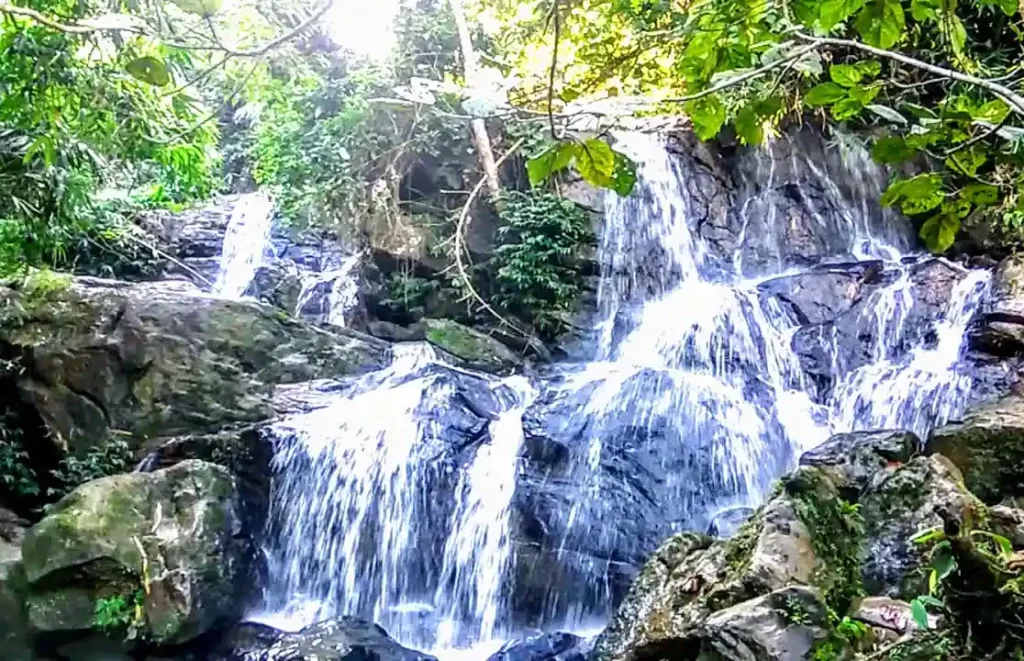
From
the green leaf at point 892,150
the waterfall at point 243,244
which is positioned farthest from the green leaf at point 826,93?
the waterfall at point 243,244

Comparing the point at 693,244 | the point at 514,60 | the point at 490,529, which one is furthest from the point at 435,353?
the point at 514,60

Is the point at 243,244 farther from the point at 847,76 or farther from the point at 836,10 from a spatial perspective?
the point at 836,10

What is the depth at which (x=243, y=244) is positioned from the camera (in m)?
10.5

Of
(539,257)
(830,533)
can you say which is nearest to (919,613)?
(830,533)

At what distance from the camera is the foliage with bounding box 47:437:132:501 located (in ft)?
22.4

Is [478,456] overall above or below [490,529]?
above

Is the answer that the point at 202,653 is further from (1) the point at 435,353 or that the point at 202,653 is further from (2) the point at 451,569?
(1) the point at 435,353

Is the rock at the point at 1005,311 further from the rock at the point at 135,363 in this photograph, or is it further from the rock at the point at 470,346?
the rock at the point at 135,363

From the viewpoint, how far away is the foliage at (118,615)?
516 centimetres

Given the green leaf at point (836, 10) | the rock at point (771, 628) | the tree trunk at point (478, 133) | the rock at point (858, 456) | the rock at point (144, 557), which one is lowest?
the rock at point (144, 557)

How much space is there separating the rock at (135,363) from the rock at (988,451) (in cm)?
540

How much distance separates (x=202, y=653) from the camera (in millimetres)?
5426

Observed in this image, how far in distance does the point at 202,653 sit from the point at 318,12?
16.6ft

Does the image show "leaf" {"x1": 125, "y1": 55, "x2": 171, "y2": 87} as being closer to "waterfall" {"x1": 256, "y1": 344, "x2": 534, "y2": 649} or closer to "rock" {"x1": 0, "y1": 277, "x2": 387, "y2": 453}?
"waterfall" {"x1": 256, "y1": 344, "x2": 534, "y2": 649}
